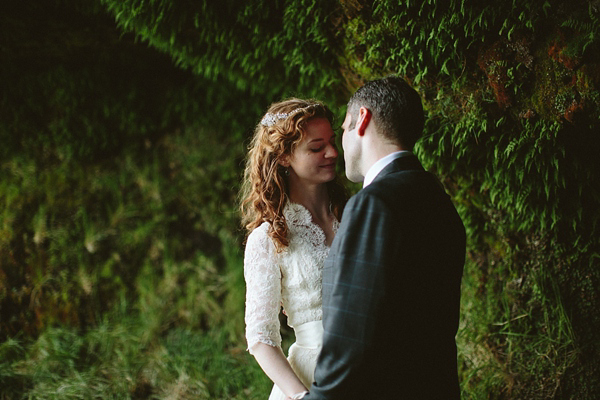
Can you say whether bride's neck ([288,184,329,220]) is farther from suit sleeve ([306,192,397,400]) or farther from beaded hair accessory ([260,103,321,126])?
suit sleeve ([306,192,397,400])

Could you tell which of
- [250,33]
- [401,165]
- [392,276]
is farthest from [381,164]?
[250,33]

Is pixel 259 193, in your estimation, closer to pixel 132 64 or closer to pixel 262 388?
pixel 262 388

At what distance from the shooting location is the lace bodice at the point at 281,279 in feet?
6.22

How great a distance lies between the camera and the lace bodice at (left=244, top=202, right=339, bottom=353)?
6.22ft

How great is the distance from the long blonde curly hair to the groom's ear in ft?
1.48

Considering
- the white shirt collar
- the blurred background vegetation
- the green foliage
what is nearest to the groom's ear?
the white shirt collar

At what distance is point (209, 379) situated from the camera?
3.84 meters

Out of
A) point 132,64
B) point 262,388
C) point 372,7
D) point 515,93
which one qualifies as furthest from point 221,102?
point 515,93

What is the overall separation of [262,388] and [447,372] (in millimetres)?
2383

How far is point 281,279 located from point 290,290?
0.21 ft

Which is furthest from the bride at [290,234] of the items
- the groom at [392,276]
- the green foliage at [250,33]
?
the green foliage at [250,33]

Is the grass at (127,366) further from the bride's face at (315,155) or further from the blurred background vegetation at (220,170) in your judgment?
the bride's face at (315,155)

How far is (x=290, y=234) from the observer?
6.84ft

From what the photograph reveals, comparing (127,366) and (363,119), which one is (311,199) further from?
(127,366)
